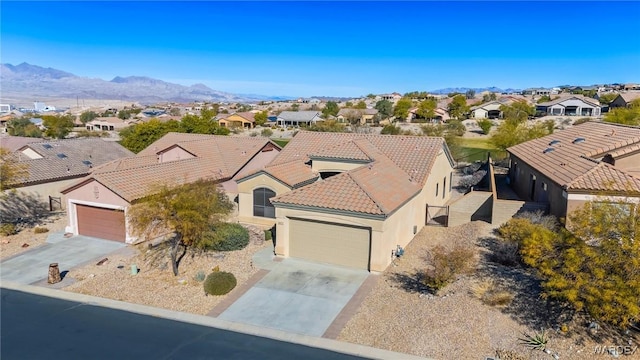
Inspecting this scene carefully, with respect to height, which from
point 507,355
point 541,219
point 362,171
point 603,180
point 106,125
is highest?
point 362,171

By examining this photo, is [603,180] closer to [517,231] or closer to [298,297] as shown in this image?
[517,231]

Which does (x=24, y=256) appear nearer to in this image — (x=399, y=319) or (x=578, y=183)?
(x=399, y=319)

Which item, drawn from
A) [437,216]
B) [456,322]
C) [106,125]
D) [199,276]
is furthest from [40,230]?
[106,125]

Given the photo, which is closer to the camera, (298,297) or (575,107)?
(298,297)

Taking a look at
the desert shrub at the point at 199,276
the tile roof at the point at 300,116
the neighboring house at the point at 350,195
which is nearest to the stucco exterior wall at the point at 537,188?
the neighboring house at the point at 350,195

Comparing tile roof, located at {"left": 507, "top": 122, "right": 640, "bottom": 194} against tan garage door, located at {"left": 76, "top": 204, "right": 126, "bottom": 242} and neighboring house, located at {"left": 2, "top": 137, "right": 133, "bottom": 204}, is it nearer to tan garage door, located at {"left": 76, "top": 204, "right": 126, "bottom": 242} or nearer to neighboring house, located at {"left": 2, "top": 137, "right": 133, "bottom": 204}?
tan garage door, located at {"left": 76, "top": 204, "right": 126, "bottom": 242}

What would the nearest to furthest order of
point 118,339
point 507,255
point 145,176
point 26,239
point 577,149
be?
point 118,339 → point 507,255 → point 26,239 → point 145,176 → point 577,149
